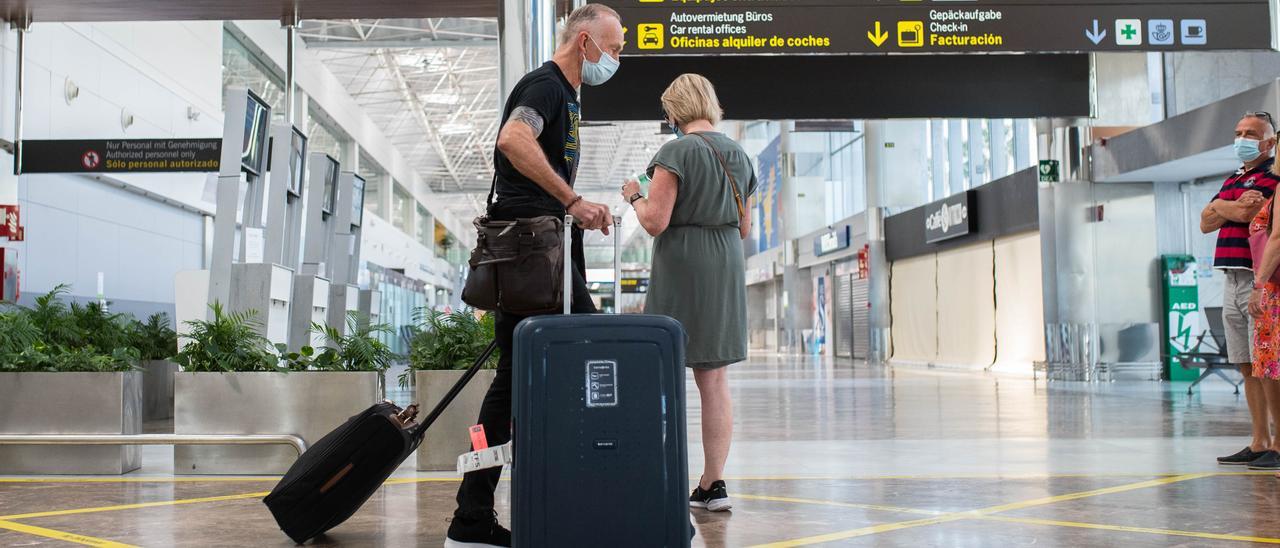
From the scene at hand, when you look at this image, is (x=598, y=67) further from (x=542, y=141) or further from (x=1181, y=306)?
(x=1181, y=306)

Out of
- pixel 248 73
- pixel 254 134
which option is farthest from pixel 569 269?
pixel 248 73

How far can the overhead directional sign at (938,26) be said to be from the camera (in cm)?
711

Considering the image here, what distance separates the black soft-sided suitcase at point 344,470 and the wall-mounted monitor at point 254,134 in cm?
488

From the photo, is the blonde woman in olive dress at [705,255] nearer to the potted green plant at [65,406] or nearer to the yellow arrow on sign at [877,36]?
the potted green plant at [65,406]

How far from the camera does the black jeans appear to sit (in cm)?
306

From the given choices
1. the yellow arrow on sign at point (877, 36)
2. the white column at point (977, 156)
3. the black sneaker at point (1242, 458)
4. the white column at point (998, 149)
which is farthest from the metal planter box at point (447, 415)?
the white column at point (977, 156)

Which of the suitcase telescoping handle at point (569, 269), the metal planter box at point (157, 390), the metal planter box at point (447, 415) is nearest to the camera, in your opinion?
the suitcase telescoping handle at point (569, 269)

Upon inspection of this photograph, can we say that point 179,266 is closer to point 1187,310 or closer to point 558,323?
point 1187,310

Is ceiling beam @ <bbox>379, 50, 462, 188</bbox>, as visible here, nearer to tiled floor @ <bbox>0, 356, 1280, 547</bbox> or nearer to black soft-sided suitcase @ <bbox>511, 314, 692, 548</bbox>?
tiled floor @ <bbox>0, 356, 1280, 547</bbox>

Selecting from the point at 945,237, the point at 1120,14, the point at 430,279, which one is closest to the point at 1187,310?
the point at 945,237

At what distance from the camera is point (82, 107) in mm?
13352

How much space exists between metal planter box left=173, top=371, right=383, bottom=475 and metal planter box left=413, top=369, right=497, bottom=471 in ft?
0.85

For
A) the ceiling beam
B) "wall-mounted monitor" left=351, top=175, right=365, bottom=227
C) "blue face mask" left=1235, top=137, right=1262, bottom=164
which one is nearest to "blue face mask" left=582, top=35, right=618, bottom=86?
"blue face mask" left=1235, top=137, right=1262, bottom=164

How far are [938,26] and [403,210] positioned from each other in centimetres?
3692
